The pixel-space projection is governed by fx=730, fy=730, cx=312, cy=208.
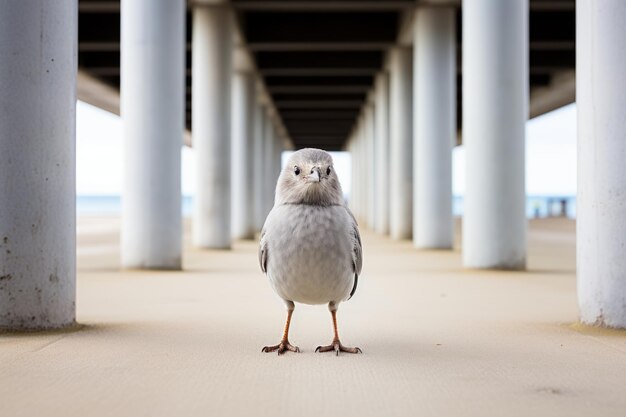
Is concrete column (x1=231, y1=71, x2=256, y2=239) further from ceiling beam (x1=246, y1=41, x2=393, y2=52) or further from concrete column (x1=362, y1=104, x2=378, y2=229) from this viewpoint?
concrete column (x1=362, y1=104, x2=378, y2=229)

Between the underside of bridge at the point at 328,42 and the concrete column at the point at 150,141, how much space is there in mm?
6281

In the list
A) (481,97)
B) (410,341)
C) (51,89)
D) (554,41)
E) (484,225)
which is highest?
(554,41)

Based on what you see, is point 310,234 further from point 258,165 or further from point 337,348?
point 258,165

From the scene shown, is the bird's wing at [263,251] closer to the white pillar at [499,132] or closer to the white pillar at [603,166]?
the white pillar at [603,166]

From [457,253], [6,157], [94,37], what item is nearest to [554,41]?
[457,253]

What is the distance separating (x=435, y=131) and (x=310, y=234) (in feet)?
42.9

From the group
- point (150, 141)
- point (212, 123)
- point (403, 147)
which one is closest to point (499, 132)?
point (150, 141)

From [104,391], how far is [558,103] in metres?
30.7

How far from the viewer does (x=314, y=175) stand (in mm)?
4305

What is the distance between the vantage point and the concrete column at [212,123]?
16750 mm

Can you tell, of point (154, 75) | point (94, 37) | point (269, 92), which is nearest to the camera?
point (154, 75)

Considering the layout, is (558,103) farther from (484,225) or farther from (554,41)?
(484,225)

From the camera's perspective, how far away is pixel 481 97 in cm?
1127

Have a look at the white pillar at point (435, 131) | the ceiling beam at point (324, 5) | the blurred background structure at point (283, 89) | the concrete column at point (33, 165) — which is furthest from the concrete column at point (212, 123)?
the concrete column at point (33, 165)
